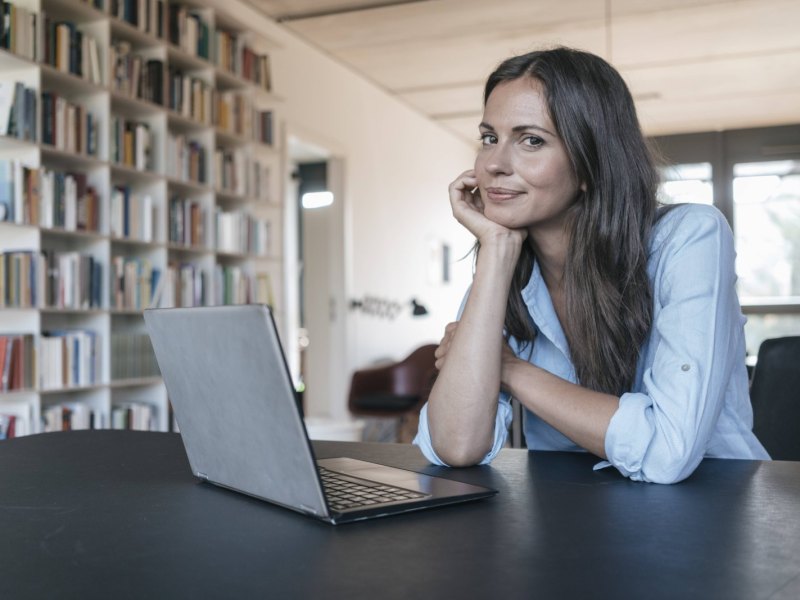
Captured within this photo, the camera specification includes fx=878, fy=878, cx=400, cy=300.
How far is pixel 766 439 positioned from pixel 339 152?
5472 mm

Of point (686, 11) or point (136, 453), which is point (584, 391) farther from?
point (686, 11)

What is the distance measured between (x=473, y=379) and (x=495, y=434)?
0.34 feet

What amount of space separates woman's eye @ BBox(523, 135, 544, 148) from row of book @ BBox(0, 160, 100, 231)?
2731 millimetres

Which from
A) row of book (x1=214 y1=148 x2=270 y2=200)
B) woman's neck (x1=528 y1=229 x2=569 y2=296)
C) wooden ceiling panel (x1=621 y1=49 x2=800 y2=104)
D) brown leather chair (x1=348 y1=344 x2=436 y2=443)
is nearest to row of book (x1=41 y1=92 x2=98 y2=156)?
row of book (x1=214 y1=148 x2=270 y2=200)

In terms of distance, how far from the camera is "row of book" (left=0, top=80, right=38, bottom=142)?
11.6ft

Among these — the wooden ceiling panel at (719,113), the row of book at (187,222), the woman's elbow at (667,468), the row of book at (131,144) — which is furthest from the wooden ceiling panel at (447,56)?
the woman's elbow at (667,468)

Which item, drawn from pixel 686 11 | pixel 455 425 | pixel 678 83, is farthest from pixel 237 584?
pixel 678 83

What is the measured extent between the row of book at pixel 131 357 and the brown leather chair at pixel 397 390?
7.62ft

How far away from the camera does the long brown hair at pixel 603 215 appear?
1.38m

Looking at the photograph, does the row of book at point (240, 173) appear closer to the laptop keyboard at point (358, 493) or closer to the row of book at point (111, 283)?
the row of book at point (111, 283)

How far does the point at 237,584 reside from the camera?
25.8 inches

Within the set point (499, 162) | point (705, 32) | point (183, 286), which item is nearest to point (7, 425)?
point (183, 286)

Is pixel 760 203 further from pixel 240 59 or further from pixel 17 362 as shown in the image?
pixel 17 362

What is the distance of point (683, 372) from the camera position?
1.19 m
